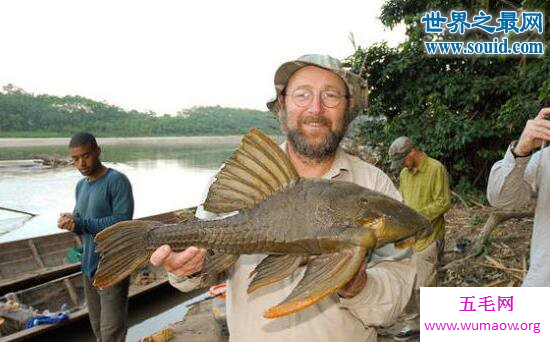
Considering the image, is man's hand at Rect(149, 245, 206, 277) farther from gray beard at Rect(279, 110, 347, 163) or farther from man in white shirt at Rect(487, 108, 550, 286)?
man in white shirt at Rect(487, 108, 550, 286)

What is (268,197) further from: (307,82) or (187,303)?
(187,303)

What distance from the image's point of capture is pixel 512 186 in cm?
252

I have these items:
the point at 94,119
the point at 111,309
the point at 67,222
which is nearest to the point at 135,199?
the point at 111,309

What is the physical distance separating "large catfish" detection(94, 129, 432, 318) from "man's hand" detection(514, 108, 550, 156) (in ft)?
3.69

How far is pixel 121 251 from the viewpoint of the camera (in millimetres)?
1764

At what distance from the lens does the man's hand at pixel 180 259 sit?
1664mm

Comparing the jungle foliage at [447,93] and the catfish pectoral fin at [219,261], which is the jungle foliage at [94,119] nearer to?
the jungle foliage at [447,93]

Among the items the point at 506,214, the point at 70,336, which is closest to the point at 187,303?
the point at 70,336

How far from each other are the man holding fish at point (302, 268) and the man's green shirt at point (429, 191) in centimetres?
291

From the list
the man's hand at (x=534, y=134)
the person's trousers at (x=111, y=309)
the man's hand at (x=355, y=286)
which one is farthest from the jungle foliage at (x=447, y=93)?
the man's hand at (x=355, y=286)

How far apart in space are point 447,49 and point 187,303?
8472mm

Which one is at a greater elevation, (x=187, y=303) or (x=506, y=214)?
(x=506, y=214)

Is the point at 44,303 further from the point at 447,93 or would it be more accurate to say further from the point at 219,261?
the point at 447,93

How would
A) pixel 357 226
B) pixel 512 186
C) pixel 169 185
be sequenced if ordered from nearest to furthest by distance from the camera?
pixel 357 226 < pixel 512 186 < pixel 169 185
